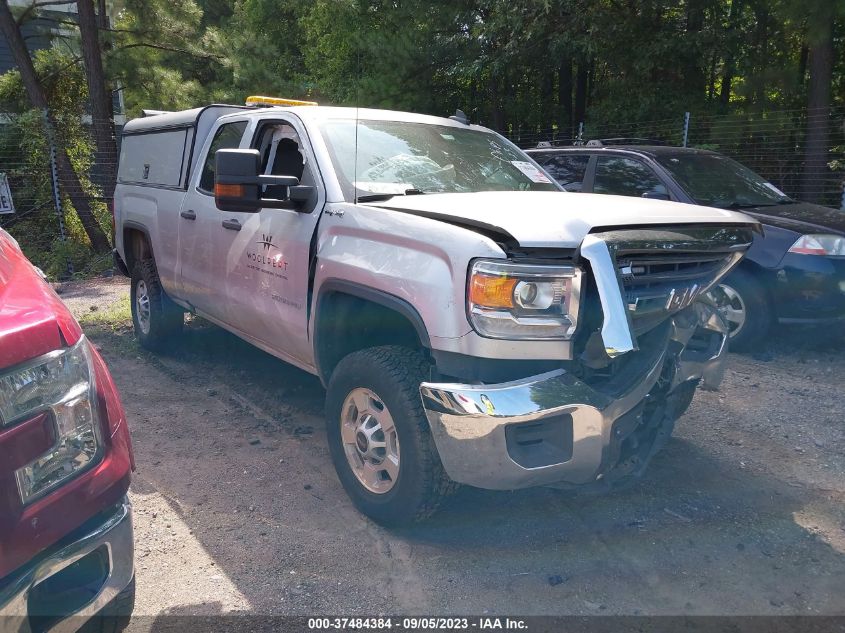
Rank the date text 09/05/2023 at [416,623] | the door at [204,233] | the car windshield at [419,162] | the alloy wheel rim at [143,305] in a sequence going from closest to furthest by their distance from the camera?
1. the date text 09/05/2023 at [416,623]
2. the car windshield at [419,162]
3. the door at [204,233]
4. the alloy wheel rim at [143,305]

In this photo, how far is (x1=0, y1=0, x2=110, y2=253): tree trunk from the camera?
38.9 feet

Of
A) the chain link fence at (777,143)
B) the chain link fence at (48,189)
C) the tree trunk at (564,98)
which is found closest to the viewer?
the chain link fence at (777,143)

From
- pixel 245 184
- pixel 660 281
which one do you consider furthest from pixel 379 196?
pixel 660 281

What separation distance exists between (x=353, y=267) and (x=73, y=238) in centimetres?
1065

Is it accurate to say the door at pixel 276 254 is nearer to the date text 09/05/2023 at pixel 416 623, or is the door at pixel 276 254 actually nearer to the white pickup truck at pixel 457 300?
the white pickup truck at pixel 457 300

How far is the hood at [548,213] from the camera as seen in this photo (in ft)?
9.55

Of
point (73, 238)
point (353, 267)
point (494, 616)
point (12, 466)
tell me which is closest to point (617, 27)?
point (73, 238)

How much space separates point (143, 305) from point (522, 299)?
15.1 feet

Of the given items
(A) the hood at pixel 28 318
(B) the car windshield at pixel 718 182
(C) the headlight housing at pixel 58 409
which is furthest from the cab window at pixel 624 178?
(C) the headlight housing at pixel 58 409

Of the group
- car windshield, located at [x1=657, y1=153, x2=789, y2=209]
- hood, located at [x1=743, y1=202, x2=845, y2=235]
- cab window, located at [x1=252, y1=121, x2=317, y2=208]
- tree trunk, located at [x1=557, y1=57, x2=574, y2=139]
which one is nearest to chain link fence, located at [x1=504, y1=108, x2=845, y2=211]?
car windshield, located at [x1=657, y1=153, x2=789, y2=209]

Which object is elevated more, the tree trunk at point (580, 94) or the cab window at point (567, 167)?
the tree trunk at point (580, 94)

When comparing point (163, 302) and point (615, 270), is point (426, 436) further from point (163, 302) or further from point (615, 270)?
point (163, 302)

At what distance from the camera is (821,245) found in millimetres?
5984

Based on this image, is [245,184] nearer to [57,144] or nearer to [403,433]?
[403,433]
